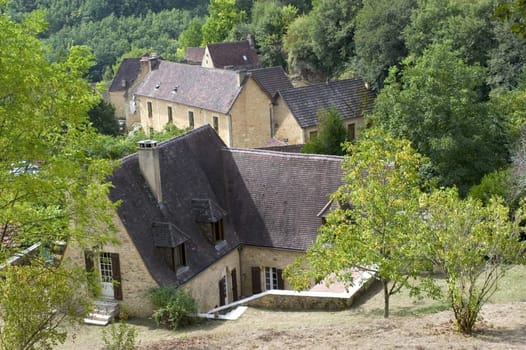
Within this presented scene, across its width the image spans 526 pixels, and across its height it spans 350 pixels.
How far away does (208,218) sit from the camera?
26203 millimetres

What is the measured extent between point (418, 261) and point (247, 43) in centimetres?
6278

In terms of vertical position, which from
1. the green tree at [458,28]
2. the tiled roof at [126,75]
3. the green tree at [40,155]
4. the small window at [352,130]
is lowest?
the green tree at [40,155]

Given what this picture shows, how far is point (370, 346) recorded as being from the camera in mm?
16344

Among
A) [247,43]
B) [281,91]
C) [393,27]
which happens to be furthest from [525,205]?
[247,43]

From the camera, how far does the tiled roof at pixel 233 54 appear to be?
75.2 m

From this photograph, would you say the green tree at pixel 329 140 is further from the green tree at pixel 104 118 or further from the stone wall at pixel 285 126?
the green tree at pixel 104 118

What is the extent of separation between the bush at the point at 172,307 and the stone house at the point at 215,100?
25065 millimetres

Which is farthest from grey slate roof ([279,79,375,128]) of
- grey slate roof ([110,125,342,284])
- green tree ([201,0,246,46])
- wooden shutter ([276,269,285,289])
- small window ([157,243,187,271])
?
green tree ([201,0,246,46])

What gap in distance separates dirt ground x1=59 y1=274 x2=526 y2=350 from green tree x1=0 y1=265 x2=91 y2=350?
6.38 feet

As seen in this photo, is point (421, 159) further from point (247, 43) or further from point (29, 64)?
point (247, 43)

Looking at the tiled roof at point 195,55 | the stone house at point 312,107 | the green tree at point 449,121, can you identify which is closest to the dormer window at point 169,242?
the green tree at point 449,121

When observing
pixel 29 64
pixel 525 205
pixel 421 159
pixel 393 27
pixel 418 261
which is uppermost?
pixel 393 27

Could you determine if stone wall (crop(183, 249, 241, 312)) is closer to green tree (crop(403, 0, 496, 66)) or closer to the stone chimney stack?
the stone chimney stack

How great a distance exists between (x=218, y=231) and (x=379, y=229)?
353 inches
